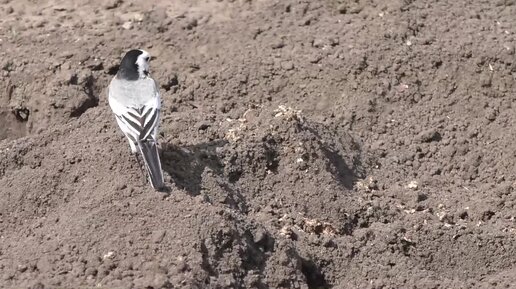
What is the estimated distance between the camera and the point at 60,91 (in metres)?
10.5

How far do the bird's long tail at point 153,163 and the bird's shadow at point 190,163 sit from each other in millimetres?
334

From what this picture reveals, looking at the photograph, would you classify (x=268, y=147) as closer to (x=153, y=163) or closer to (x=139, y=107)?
(x=139, y=107)

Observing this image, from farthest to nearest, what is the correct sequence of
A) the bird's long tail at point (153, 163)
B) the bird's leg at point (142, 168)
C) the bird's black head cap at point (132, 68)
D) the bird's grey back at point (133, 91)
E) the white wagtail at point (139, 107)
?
the bird's black head cap at point (132, 68)
the bird's grey back at point (133, 91)
the bird's leg at point (142, 168)
the white wagtail at point (139, 107)
the bird's long tail at point (153, 163)

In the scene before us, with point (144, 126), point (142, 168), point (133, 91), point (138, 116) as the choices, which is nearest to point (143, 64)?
point (133, 91)

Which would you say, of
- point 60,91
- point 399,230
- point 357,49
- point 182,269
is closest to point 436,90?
point 357,49

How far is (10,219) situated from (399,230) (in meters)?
3.02

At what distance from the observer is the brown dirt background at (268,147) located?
7.40 meters

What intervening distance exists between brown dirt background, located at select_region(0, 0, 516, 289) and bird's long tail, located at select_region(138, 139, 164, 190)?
4.6 inches

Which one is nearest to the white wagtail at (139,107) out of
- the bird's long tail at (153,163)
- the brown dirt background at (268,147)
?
the bird's long tail at (153,163)

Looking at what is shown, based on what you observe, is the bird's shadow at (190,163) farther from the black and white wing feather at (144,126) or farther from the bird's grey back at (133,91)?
the bird's grey back at (133,91)

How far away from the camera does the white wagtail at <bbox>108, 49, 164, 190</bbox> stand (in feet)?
25.9

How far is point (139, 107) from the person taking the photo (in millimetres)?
8711

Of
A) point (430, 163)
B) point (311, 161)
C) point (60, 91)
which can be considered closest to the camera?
point (311, 161)

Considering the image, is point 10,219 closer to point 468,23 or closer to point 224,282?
point 224,282
